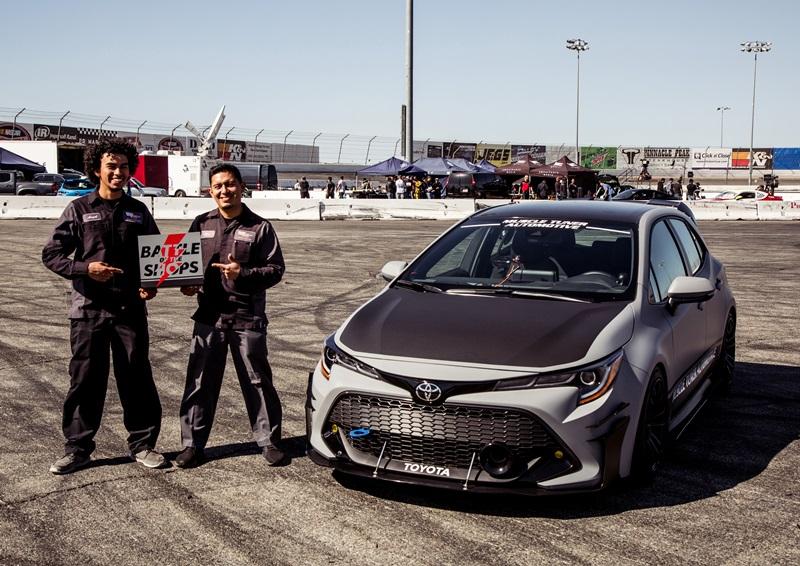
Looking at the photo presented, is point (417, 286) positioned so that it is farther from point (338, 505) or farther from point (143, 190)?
point (143, 190)

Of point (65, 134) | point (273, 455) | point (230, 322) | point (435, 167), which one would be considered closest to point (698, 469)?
point (273, 455)

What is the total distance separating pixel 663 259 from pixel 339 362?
2.36m

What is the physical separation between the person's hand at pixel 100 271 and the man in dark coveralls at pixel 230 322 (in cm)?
47

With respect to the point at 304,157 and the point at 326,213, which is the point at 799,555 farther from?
the point at 304,157

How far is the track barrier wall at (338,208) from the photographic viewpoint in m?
30.5

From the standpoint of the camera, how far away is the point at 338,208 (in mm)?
32406

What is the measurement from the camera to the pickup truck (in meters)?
42.3

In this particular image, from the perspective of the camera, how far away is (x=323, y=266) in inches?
648

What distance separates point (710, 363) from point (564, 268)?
4.90 ft

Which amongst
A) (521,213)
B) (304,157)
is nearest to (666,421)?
(521,213)

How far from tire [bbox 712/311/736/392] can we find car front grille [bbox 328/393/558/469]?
2.86m

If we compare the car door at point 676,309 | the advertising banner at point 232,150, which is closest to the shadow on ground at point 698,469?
the car door at point 676,309

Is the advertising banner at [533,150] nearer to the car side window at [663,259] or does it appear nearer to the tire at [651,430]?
the car side window at [663,259]

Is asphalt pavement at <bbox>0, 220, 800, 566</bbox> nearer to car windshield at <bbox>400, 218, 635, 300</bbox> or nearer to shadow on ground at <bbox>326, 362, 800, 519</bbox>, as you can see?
shadow on ground at <bbox>326, 362, 800, 519</bbox>
